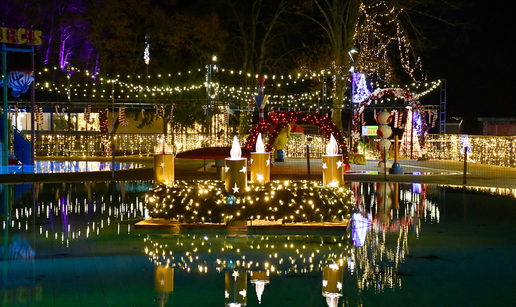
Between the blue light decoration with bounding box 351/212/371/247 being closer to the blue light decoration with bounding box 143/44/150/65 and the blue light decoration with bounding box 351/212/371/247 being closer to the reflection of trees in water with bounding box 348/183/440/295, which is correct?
the reflection of trees in water with bounding box 348/183/440/295

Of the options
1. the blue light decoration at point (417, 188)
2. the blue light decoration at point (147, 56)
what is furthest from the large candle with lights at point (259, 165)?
the blue light decoration at point (147, 56)

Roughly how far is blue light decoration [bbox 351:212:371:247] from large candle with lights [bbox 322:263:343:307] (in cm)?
179

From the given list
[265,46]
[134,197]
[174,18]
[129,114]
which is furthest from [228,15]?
[134,197]

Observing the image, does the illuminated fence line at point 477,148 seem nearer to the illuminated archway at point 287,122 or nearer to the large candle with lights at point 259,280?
the illuminated archway at point 287,122

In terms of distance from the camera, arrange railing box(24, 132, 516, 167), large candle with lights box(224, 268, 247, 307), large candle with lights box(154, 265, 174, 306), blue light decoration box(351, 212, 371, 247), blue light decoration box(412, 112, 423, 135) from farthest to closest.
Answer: blue light decoration box(412, 112, 423, 135) → railing box(24, 132, 516, 167) → blue light decoration box(351, 212, 371, 247) → large candle with lights box(154, 265, 174, 306) → large candle with lights box(224, 268, 247, 307)

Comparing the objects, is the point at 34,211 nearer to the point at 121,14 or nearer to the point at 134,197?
the point at 134,197

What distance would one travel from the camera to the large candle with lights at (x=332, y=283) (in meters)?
7.13

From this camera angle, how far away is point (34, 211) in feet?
46.2

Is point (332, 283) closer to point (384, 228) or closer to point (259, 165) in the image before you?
point (384, 228)

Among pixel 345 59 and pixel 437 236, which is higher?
pixel 345 59

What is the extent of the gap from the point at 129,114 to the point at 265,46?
43.2ft

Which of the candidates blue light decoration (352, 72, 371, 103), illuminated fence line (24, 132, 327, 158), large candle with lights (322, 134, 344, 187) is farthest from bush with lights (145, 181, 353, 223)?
blue light decoration (352, 72, 371, 103)

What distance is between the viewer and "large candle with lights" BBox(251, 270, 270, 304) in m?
7.45

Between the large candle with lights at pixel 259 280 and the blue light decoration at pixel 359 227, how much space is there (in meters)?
2.43
